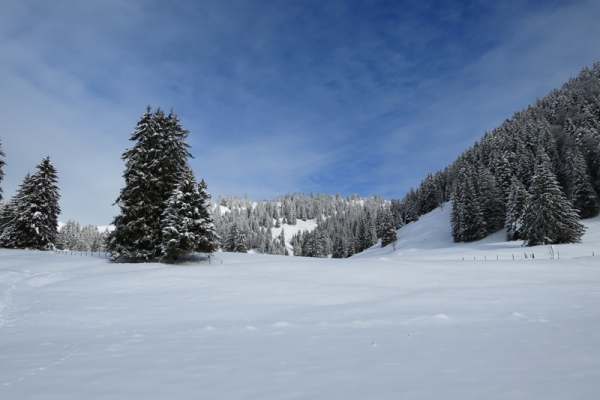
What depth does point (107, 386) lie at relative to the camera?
4.33 metres

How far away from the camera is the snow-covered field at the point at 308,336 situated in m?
4.03

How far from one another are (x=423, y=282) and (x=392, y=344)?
1084 cm

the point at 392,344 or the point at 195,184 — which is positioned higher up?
the point at 195,184

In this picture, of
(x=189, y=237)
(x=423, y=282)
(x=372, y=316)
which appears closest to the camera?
(x=372, y=316)

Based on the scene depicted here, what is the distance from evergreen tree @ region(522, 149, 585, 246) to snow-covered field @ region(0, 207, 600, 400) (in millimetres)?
25157

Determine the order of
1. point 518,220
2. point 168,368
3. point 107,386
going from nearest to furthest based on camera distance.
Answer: point 107,386
point 168,368
point 518,220

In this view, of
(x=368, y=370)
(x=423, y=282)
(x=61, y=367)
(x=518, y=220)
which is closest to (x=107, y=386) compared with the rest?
(x=61, y=367)

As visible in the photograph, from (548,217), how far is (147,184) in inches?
1856

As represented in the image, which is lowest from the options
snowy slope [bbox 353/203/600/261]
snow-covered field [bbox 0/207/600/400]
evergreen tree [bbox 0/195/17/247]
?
snow-covered field [bbox 0/207/600/400]

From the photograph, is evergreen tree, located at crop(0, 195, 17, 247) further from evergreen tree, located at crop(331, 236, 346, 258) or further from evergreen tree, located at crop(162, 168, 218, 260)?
evergreen tree, located at crop(331, 236, 346, 258)

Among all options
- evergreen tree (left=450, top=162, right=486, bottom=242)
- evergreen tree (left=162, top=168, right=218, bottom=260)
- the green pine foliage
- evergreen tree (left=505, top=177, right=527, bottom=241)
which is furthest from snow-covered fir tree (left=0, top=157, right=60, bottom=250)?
evergreen tree (left=450, top=162, right=486, bottom=242)

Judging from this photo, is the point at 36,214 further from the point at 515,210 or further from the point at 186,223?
the point at 515,210

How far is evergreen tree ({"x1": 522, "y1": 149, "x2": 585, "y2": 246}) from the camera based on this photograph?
123 feet

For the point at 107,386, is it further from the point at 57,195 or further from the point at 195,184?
the point at 57,195
